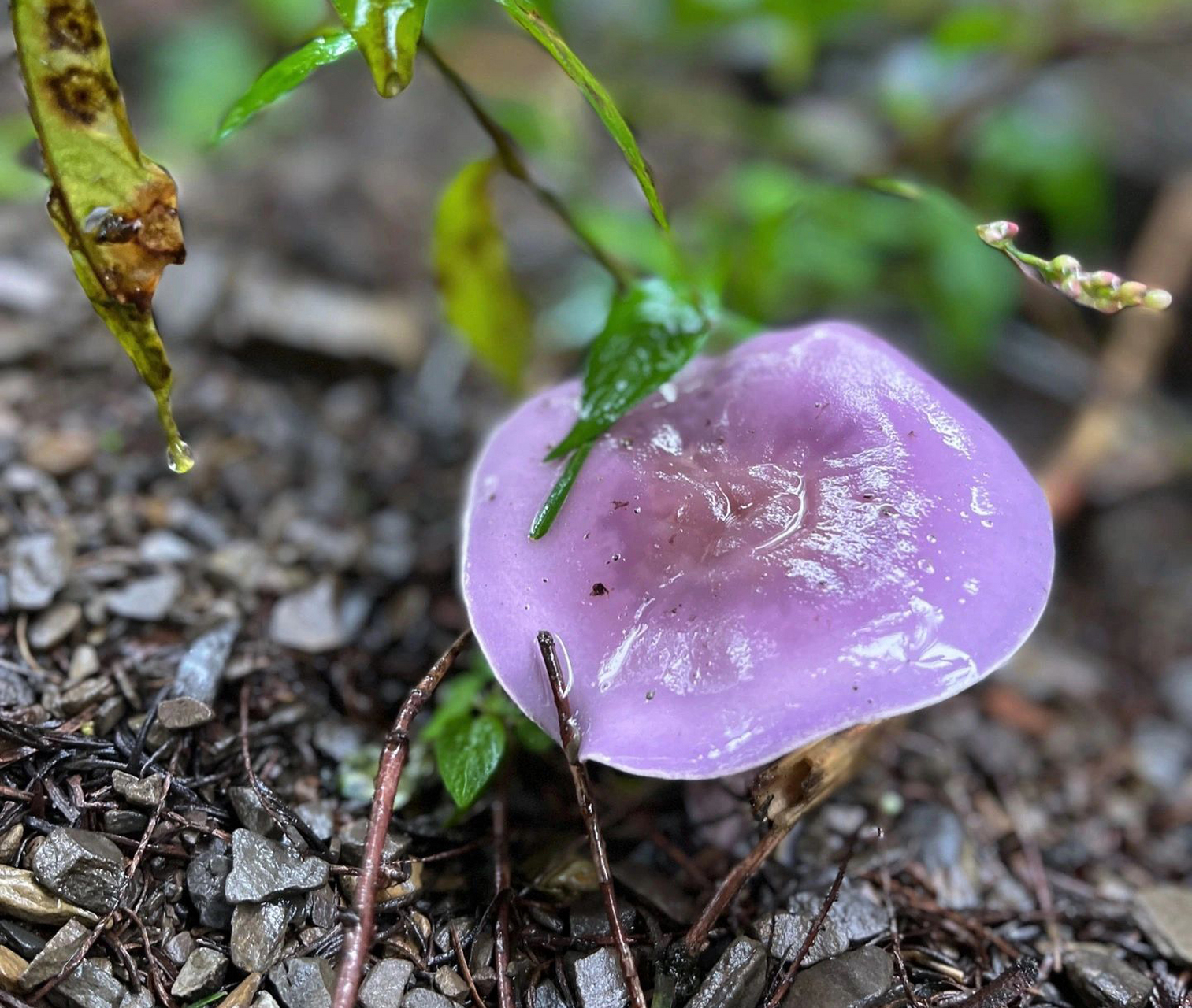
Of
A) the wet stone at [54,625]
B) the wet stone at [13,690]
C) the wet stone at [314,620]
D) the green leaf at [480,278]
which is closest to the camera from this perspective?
the wet stone at [13,690]

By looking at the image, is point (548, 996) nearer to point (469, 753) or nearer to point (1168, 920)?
point (469, 753)

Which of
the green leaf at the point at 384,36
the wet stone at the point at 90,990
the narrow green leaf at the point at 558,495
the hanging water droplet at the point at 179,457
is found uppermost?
the green leaf at the point at 384,36

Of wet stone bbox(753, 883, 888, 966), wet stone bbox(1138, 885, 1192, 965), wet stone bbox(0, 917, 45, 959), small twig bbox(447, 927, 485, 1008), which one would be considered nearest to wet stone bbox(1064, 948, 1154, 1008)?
wet stone bbox(1138, 885, 1192, 965)

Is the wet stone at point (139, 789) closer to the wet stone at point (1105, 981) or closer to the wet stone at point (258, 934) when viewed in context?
the wet stone at point (258, 934)

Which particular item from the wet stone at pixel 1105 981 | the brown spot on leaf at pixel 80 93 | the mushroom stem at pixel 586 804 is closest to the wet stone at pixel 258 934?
the mushroom stem at pixel 586 804

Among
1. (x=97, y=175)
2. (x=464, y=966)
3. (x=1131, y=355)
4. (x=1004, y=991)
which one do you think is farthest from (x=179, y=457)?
(x=1131, y=355)

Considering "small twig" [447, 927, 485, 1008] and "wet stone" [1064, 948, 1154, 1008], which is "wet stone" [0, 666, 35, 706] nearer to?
"small twig" [447, 927, 485, 1008]

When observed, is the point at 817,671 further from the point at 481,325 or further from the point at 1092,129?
the point at 1092,129
